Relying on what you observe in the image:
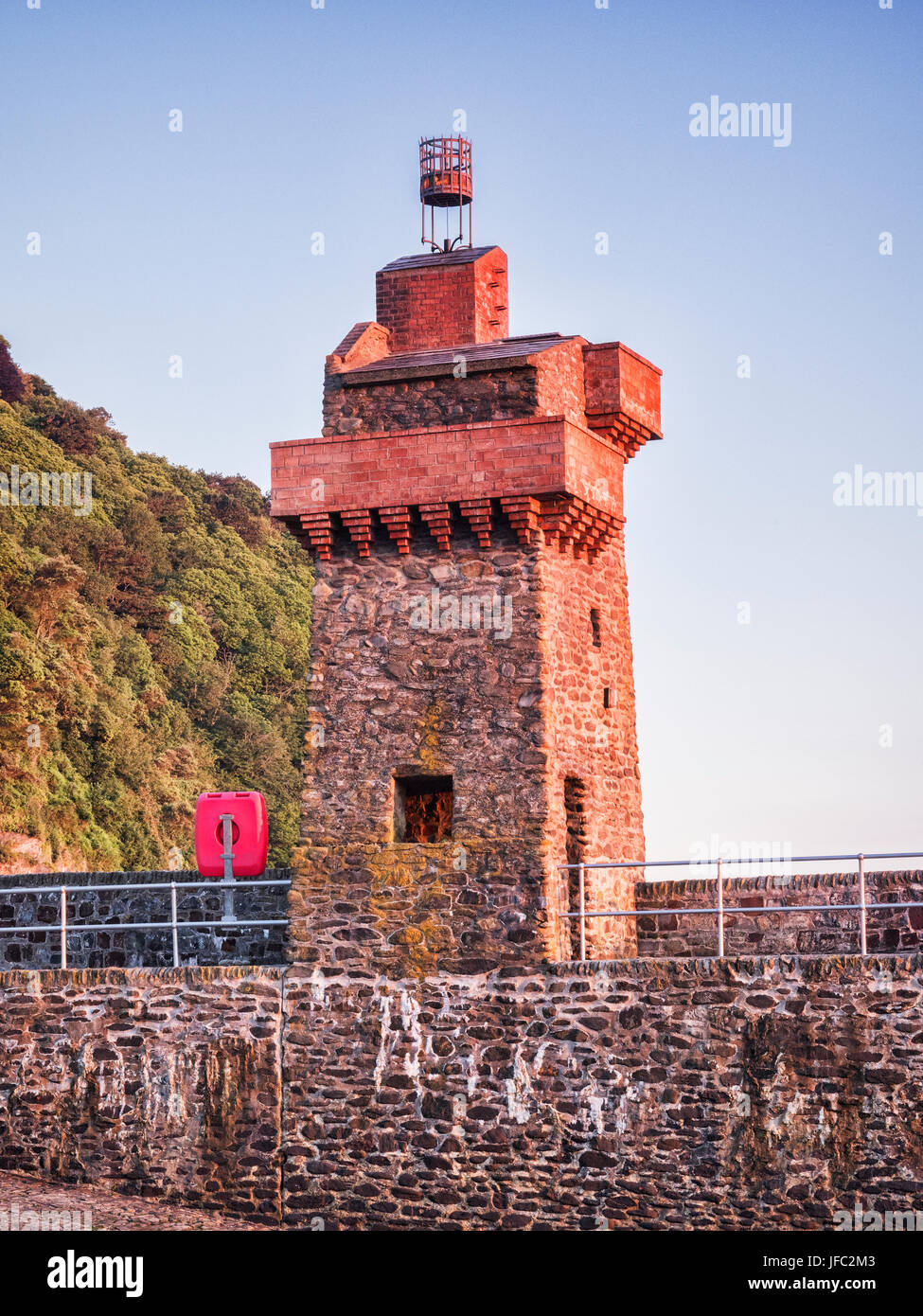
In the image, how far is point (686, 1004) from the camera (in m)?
15.8

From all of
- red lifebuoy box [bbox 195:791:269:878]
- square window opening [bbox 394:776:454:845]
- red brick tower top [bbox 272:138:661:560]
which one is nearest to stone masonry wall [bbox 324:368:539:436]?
red brick tower top [bbox 272:138:661:560]

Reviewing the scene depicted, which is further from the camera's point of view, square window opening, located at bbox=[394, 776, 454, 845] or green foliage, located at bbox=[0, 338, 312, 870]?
green foliage, located at bbox=[0, 338, 312, 870]

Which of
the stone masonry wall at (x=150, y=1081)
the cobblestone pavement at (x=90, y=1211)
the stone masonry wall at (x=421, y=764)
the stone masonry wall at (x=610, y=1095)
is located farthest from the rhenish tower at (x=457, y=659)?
the cobblestone pavement at (x=90, y=1211)

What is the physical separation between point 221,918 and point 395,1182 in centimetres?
417

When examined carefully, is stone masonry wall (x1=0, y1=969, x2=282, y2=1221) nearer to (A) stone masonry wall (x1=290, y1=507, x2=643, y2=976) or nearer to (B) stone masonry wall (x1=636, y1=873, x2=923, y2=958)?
(A) stone masonry wall (x1=290, y1=507, x2=643, y2=976)

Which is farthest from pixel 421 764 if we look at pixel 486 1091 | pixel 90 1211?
pixel 90 1211

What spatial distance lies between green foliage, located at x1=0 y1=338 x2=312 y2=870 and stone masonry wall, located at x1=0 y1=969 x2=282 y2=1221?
19169mm

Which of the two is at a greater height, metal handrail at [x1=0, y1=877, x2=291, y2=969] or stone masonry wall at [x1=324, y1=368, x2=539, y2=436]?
stone masonry wall at [x1=324, y1=368, x2=539, y2=436]

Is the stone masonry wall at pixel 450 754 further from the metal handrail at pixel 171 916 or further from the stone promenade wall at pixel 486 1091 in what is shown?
the metal handrail at pixel 171 916

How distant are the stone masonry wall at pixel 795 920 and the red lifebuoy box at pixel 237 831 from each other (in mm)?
Result: 3818

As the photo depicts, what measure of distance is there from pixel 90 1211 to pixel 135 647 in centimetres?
2825

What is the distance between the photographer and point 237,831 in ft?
60.0

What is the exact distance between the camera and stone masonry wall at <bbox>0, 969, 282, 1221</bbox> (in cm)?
1702

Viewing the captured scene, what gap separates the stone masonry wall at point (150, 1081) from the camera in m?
17.0
